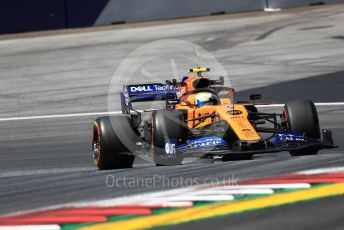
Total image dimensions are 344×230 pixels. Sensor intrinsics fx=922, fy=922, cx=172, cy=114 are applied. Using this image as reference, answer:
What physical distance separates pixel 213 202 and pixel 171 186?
1.02m

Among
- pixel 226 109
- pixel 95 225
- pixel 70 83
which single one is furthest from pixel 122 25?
pixel 95 225

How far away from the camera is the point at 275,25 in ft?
96.4

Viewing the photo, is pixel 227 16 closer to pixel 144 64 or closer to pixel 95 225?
pixel 144 64

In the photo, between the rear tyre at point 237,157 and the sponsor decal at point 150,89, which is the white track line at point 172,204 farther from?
the sponsor decal at point 150,89

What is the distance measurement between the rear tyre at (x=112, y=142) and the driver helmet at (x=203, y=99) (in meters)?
0.99

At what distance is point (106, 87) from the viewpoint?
75.7 ft

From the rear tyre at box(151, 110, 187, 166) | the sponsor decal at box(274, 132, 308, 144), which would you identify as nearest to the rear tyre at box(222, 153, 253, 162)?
the sponsor decal at box(274, 132, 308, 144)

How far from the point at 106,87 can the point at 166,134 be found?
11.4 m

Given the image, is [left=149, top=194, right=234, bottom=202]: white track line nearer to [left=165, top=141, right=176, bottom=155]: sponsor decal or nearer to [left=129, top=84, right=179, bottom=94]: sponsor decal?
[left=165, top=141, right=176, bottom=155]: sponsor decal

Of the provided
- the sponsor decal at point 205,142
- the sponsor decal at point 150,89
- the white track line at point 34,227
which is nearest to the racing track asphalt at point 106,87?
the sponsor decal at point 205,142

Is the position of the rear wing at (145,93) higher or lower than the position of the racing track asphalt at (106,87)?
higher

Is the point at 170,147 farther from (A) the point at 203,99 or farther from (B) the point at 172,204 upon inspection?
(B) the point at 172,204

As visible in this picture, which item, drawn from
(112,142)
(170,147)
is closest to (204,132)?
(170,147)

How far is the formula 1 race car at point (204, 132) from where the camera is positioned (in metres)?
11.5
